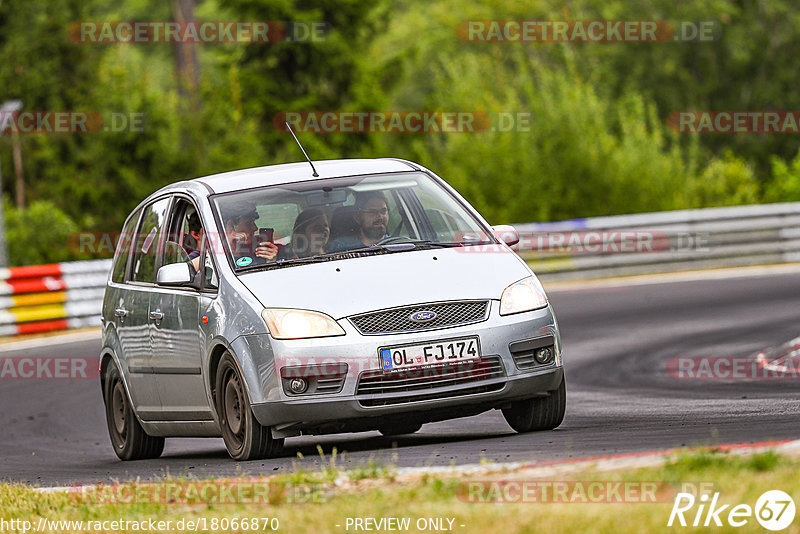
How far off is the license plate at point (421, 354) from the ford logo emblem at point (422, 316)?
0.13 m

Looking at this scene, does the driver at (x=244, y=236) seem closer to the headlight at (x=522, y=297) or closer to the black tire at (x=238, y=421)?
the black tire at (x=238, y=421)

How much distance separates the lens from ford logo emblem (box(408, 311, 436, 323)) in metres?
8.23

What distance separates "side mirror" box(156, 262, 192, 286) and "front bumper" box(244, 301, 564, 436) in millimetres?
1095

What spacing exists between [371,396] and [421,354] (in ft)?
1.17

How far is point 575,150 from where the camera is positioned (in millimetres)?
29109

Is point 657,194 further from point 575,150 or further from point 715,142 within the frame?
point 715,142

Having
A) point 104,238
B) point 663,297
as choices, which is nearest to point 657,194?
point 663,297

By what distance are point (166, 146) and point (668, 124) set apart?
22625 millimetres

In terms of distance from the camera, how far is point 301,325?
8.21 meters

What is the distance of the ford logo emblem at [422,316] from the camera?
8.23 m

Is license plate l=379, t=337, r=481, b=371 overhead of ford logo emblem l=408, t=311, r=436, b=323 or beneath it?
beneath
